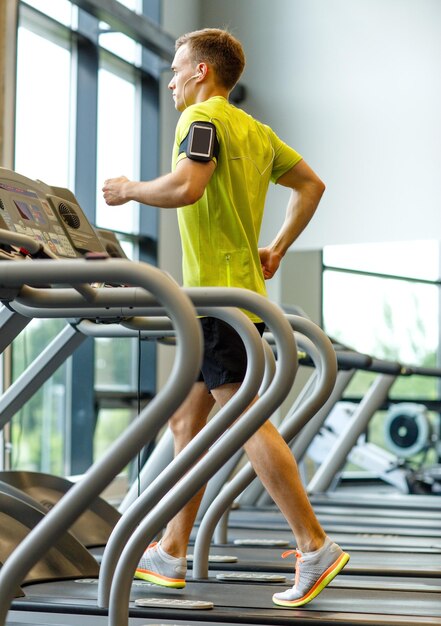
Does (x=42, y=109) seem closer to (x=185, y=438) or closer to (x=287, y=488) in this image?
(x=185, y=438)

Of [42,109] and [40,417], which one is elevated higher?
[42,109]

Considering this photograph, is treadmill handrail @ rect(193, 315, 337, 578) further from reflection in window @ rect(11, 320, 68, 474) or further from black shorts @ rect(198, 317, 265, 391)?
reflection in window @ rect(11, 320, 68, 474)

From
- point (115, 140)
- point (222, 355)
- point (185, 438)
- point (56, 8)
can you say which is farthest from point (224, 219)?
point (115, 140)

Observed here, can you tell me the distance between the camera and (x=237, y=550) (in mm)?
3479

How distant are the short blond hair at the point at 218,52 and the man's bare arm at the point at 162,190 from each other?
418 mm

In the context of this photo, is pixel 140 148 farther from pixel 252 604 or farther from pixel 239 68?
pixel 252 604

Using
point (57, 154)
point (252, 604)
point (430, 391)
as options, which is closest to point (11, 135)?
point (57, 154)

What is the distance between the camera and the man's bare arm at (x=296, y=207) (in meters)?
2.80

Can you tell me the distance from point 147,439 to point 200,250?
38.8 inches

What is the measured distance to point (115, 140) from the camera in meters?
7.00

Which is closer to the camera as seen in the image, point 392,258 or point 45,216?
point 45,216

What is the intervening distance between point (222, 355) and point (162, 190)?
0.42m

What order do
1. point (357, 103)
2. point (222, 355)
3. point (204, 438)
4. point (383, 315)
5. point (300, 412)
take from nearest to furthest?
point (204, 438), point (222, 355), point (300, 412), point (357, 103), point (383, 315)

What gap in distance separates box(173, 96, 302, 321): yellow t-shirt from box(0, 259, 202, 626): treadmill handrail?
3.08 feet
